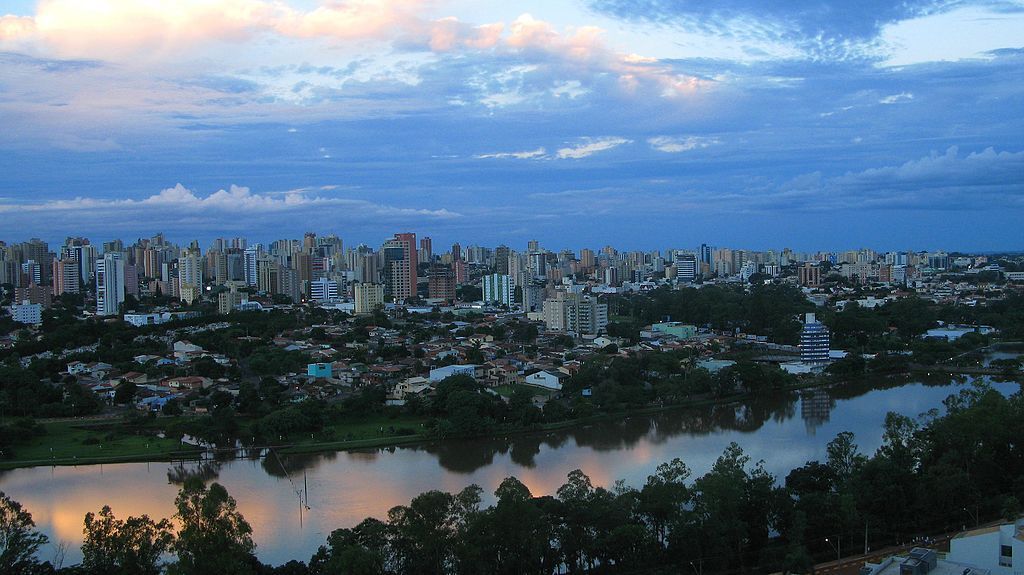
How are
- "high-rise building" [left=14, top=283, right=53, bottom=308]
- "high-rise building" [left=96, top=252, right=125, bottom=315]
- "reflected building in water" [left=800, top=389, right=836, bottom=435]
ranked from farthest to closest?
"high-rise building" [left=14, top=283, right=53, bottom=308]
"high-rise building" [left=96, top=252, right=125, bottom=315]
"reflected building in water" [left=800, top=389, right=836, bottom=435]

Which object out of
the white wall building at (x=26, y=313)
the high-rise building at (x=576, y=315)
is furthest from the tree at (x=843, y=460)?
the white wall building at (x=26, y=313)

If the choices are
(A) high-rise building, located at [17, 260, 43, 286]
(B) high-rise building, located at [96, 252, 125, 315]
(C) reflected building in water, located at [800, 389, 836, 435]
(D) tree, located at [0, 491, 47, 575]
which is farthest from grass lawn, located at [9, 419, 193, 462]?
(A) high-rise building, located at [17, 260, 43, 286]

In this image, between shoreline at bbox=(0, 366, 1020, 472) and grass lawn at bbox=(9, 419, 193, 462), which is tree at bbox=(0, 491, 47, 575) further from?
grass lawn at bbox=(9, 419, 193, 462)

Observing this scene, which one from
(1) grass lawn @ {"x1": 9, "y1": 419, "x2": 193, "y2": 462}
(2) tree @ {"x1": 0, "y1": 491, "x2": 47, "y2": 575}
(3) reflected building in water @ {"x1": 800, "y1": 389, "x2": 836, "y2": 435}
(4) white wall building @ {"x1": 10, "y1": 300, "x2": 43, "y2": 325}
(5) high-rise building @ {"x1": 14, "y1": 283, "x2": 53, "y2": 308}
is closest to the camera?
(2) tree @ {"x1": 0, "y1": 491, "x2": 47, "y2": 575}

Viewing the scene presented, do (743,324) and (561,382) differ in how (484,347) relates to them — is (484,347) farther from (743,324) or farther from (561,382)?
(743,324)

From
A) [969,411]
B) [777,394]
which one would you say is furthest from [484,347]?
[969,411]

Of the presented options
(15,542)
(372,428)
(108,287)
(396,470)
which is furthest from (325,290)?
(15,542)

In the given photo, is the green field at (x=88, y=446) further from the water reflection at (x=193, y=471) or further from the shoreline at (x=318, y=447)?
the water reflection at (x=193, y=471)
